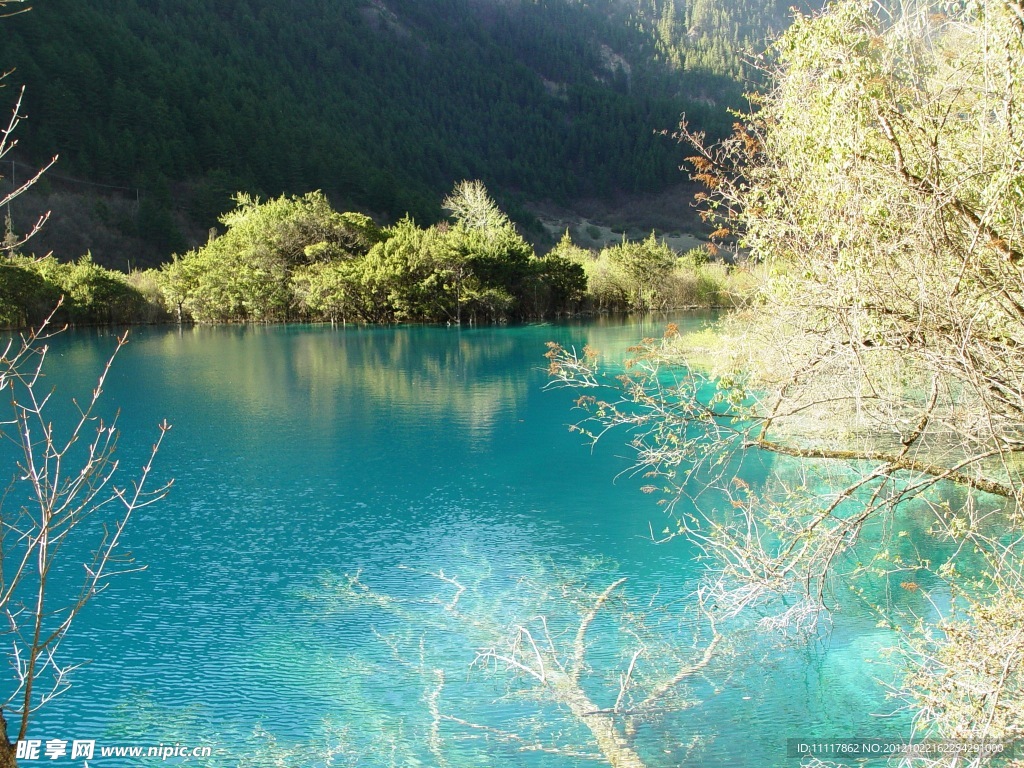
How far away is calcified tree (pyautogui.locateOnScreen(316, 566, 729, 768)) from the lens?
255 inches

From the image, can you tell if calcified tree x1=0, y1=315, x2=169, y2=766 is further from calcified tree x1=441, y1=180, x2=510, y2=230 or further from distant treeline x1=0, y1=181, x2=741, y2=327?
calcified tree x1=441, y1=180, x2=510, y2=230

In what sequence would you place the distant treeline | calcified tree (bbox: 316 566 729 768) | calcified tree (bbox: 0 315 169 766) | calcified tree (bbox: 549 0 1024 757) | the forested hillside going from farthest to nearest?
the forested hillside
the distant treeline
calcified tree (bbox: 316 566 729 768)
calcified tree (bbox: 0 315 169 766)
calcified tree (bbox: 549 0 1024 757)

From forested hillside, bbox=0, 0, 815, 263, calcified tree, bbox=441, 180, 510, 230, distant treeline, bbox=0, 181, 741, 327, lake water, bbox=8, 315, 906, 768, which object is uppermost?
forested hillside, bbox=0, 0, 815, 263

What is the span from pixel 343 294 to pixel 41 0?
52228mm

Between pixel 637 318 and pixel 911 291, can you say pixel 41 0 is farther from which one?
pixel 911 291

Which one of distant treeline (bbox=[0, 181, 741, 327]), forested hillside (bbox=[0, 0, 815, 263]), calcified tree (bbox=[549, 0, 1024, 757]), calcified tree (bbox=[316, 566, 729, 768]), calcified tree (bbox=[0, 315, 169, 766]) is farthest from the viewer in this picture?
forested hillside (bbox=[0, 0, 815, 263])

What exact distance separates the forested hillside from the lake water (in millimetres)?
19667

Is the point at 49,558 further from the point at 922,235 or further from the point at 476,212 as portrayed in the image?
the point at 476,212

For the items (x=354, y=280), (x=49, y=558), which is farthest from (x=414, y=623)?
(x=354, y=280)

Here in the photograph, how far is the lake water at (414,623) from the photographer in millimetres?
6547

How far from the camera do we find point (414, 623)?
8406 mm

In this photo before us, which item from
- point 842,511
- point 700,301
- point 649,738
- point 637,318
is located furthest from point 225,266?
point 649,738

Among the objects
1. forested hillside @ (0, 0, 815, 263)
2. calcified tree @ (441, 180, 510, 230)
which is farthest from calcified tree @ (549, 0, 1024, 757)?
calcified tree @ (441, 180, 510, 230)

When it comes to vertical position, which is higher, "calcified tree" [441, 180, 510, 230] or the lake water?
"calcified tree" [441, 180, 510, 230]
